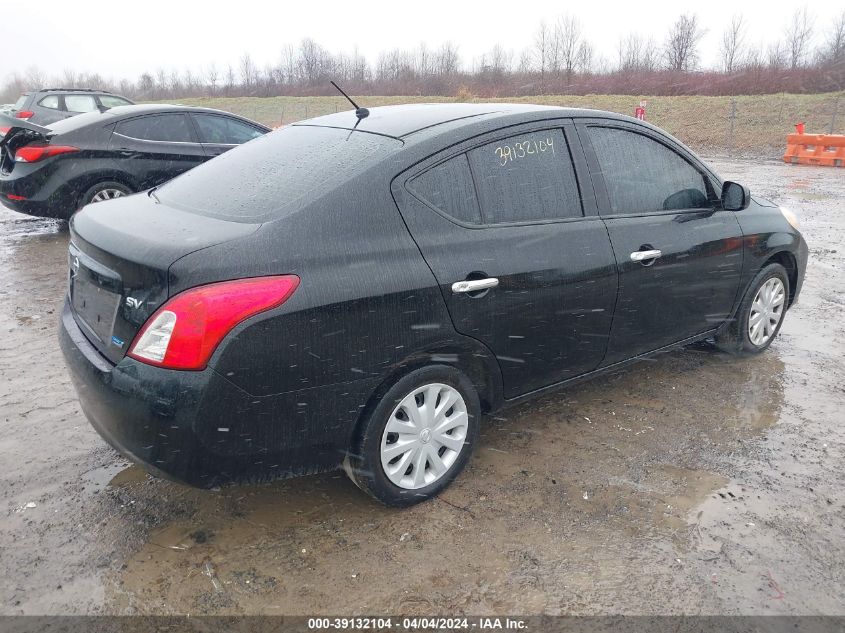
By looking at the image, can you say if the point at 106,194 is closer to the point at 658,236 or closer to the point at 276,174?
the point at 276,174

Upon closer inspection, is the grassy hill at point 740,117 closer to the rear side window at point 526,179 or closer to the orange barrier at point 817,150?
the orange barrier at point 817,150

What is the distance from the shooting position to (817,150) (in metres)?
19.7

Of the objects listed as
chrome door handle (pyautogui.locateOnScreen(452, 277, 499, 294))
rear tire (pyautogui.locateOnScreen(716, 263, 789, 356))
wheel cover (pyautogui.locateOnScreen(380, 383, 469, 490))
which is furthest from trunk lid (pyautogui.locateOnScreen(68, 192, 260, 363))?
rear tire (pyautogui.locateOnScreen(716, 263, 789, 356))

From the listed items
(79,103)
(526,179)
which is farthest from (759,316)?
(79,103)

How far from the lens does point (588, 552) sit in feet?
9.12

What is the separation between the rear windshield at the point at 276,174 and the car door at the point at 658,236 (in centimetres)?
127

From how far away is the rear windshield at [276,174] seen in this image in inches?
111

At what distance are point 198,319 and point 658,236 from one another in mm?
2526

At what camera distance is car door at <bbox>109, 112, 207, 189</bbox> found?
7.97 meters

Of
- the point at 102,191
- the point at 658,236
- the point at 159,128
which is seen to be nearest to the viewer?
the point at 658,236

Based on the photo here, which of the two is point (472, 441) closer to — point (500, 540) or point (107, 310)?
point (500, 540)

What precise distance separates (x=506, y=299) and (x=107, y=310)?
1.64m

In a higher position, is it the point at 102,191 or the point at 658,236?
the point at 658,236

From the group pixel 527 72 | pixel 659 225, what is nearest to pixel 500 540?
pixel 659 225
